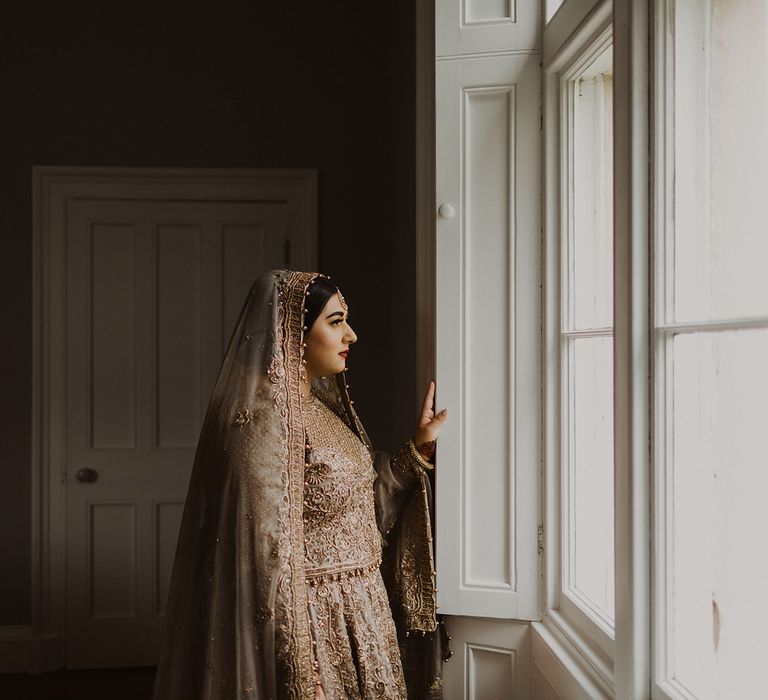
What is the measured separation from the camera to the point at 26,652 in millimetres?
3727

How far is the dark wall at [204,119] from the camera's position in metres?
3.75

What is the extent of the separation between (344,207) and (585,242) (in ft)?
7.05

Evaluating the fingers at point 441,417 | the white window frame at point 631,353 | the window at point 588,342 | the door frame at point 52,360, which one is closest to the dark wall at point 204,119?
the door frame at point 52,360

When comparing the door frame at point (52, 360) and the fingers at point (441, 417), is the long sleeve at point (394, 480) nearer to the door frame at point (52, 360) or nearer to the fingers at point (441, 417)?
the fingers at point (441, 417)

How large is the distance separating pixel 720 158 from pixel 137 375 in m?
3.12

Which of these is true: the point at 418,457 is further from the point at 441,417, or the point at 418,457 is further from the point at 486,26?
the point at 486,26

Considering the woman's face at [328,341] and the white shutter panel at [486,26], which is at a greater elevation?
the white shutter panel at [486,26]

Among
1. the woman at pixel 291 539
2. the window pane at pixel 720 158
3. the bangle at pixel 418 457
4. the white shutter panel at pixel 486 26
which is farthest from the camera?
the bangle at pixel 418 457

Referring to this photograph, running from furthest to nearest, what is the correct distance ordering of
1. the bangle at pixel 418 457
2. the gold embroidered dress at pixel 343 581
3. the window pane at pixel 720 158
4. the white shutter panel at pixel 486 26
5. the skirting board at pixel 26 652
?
the skirting board at pixel 26 652 → the bangle at pixel 418 457 → the white shutter panel at pixel 486 26 → the gold embroidered dress at pixel 343 581 → the window pane at pixel 720 158

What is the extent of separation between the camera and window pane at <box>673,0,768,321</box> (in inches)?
44.1

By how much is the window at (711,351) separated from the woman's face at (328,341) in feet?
2.75

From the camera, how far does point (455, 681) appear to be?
2127mm

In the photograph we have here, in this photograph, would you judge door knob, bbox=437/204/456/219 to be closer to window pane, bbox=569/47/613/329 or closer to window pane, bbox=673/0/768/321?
window pane, bbox=569/47/613/329

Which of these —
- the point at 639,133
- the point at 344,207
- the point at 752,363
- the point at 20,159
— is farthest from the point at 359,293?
the point at 752,363
